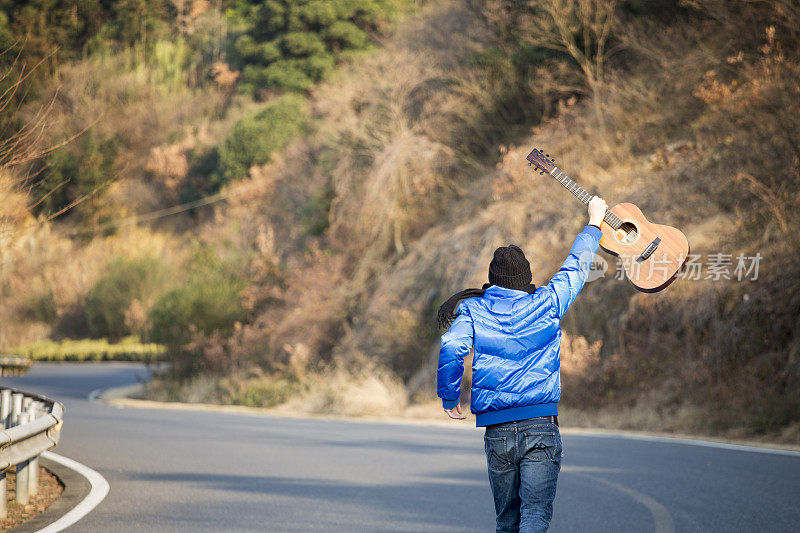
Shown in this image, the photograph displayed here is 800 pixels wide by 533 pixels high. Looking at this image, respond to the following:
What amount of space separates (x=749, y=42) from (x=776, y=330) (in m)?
8.97

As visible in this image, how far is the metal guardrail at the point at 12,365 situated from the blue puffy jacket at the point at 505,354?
1389 inches

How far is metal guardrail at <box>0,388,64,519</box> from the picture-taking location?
7762 millimetres

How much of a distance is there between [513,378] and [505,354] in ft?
0.43

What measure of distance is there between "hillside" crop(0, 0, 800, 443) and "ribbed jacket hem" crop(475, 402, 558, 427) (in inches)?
262

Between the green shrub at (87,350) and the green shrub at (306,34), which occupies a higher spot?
the green shrub at (306,34)

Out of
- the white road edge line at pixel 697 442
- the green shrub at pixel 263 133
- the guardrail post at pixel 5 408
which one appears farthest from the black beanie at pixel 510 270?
the green shrub at pixel 263 133

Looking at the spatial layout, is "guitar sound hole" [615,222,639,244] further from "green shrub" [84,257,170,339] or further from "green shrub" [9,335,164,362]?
"green shrub" [84,257,170,339]

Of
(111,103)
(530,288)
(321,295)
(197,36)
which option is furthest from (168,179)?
(530,288)

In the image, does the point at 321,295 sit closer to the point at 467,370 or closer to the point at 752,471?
the point at 467,370

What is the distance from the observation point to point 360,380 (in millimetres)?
23781

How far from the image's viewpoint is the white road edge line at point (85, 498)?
Result: 314 inches

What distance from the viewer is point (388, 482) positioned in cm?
1041

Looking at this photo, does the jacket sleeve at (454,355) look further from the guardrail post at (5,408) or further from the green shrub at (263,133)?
the green shrub at (263,133)

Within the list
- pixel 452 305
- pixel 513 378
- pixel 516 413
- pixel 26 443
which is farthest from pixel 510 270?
pixel 26 443
